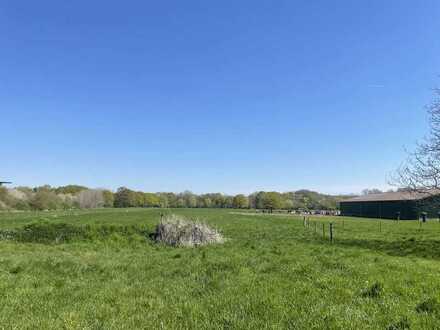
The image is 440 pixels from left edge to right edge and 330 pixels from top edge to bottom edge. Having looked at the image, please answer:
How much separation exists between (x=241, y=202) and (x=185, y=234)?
174121 millimetres

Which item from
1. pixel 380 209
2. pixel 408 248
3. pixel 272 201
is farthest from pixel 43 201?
pixel 408 248

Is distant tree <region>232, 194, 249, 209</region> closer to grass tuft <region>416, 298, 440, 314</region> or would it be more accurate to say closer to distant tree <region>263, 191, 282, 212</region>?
distant tree <region>263, 191, 282, 212</region>

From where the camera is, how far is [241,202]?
7756 inches

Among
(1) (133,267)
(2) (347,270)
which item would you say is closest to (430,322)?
(2) (347,270)

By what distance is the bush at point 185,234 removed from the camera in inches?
936

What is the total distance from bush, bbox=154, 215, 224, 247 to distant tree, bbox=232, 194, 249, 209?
172208 mm

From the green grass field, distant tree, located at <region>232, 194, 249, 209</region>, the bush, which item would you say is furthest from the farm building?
distant tree, located at <region>232, 194, 249, 209</region>

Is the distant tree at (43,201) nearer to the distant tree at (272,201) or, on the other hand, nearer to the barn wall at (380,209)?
the distant tree at (272,201)

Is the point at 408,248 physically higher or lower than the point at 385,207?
lower

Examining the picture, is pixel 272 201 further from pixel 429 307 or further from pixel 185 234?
pixel 429 307

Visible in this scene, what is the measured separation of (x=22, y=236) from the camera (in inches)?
1022

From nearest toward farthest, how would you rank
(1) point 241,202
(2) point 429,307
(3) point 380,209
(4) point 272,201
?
1. (2) point 429,307
2. (3) point 380,209
3. (4) point 272,201
4. (1) point 241,202

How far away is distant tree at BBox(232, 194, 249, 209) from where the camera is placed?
644 ft

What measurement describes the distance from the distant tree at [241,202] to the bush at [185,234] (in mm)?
172208
